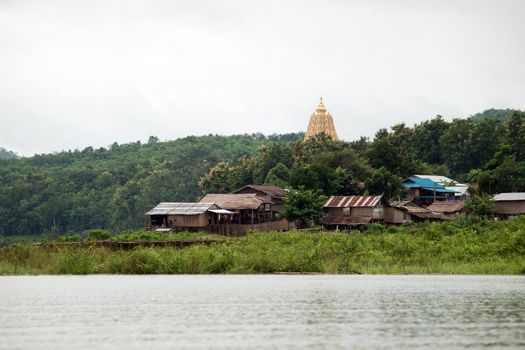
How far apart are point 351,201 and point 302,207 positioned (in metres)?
4.37

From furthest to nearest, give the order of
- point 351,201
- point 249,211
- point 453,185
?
1. point 453,185
2. point 249,211
3. point 351,201

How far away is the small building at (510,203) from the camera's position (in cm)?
7750

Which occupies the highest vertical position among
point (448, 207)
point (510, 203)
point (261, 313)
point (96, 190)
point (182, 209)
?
point (96, 190)

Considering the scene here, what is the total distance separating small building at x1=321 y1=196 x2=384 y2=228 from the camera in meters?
76.1

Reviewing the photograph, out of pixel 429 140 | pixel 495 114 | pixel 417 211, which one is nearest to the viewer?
pixel 417 211

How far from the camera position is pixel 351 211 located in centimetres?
7725

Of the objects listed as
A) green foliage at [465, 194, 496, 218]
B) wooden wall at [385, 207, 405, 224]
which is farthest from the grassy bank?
wooden wall at [385, 207, 405, 224]

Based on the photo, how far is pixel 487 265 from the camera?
48.1 m

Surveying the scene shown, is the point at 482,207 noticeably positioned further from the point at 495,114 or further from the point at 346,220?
the point at 495,114

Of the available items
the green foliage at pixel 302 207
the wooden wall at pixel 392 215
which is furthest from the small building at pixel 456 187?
the green foliage at pixel 302 207

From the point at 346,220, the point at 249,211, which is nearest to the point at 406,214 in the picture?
the point at 346,220

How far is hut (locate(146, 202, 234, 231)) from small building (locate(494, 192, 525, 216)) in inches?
851

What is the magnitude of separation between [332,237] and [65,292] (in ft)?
67.8

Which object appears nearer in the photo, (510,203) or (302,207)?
(302,207)
